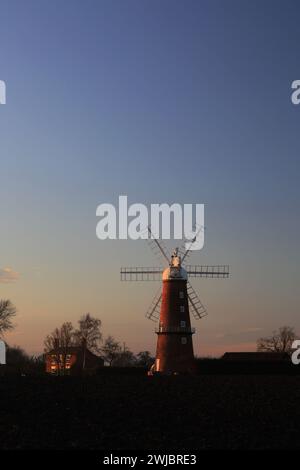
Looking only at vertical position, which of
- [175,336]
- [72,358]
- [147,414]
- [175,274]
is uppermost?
[175,274]

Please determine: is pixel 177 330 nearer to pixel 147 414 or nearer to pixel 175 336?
pixel 175 336

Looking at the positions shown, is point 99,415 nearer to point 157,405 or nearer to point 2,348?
point 157,405

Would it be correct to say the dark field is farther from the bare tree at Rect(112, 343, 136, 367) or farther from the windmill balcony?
the bare tree at Rect(112, 343, 136, 367)

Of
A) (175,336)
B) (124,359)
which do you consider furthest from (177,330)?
(124,359)

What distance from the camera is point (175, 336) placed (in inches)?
2226

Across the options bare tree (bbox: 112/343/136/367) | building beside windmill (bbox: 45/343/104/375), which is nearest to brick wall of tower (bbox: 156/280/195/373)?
building beside windmill (bbox: 45/343/104/375)

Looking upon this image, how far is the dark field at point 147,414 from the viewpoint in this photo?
26.1 meters

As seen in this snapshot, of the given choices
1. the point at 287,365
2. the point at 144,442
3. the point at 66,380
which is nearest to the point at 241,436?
the point at 144,442

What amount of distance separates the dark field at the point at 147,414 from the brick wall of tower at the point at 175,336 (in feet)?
47.0

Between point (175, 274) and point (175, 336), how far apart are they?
548cm

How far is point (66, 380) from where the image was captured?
41.2m

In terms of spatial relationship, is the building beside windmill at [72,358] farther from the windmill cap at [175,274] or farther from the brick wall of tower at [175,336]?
the windmill cap at [175,274]

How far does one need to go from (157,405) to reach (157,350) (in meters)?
25.1

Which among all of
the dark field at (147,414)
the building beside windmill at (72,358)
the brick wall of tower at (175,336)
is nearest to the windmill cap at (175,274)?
the brick wall of tower at (175,336)
